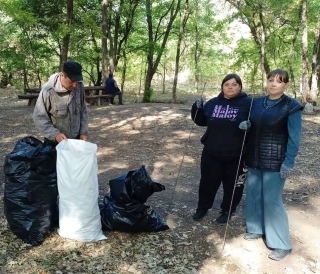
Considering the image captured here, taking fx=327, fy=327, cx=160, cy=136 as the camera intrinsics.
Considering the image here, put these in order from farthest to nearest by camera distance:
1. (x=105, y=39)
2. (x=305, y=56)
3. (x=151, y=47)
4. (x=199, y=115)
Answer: (x=151, y=47)
(x=105, y=39)
(x=305, y=56)
(x=199, y=115)

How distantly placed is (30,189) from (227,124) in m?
1.90

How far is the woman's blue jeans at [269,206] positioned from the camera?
2.94m

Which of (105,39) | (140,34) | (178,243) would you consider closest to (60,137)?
(178,243)

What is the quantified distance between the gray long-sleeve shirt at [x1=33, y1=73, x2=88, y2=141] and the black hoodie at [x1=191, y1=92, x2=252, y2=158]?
1315 millimetres

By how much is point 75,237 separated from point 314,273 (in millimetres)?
2126

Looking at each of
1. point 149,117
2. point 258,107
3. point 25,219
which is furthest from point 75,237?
point 149,117

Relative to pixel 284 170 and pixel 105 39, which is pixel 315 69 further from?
pixel 284 170

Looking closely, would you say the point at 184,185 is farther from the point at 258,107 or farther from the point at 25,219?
the point at 25,219

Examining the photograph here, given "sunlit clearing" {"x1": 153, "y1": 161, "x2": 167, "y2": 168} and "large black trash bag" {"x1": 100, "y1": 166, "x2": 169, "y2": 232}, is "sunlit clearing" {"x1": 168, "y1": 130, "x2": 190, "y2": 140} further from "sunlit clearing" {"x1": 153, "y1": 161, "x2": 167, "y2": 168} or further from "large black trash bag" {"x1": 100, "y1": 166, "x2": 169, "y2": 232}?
"large black trash bag" {"x1": 100, "y1": 166, "x2": 169, "y2": 232}

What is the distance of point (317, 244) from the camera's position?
3279 millimetres

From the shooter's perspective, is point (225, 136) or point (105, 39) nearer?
point (225, 136)

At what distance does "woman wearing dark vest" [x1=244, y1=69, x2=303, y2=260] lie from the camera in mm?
2754

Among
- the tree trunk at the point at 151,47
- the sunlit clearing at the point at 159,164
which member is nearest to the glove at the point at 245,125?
the sunlit clearing at the point at 159,164

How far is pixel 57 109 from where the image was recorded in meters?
3.00
